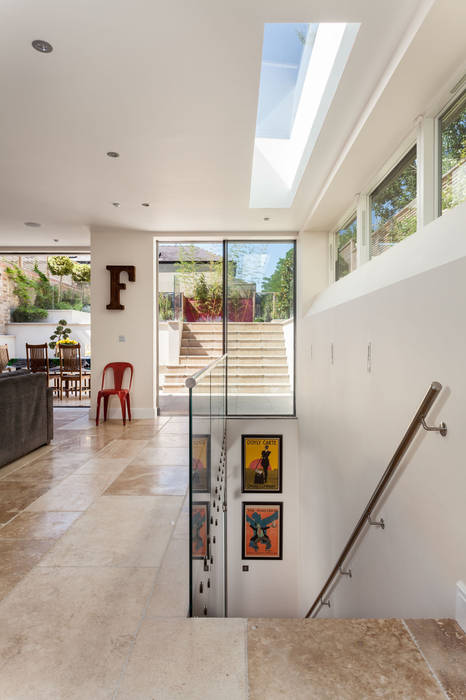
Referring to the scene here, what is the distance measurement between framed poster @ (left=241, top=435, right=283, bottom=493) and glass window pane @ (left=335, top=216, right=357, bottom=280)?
2539 millimetres

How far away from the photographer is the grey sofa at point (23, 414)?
3.70 metres

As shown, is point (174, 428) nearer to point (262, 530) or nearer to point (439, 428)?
point (262, 530)

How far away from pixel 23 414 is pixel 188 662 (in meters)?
3.30

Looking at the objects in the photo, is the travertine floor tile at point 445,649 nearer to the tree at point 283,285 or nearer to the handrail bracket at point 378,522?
the handrail bracket at point 378,522

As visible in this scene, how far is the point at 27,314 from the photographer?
29.7 ft

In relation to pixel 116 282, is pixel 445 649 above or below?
below

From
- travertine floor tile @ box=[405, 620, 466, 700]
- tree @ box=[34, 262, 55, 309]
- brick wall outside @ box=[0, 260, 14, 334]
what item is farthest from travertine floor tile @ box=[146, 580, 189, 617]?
brick wall outside @ box=[0, 260, 14, 334]

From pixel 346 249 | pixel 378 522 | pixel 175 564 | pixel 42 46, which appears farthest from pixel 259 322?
pixel 175 564

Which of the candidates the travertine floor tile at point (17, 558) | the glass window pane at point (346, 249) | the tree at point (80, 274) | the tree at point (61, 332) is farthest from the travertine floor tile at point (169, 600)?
the tree at point (80, 274)

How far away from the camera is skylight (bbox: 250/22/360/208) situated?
276 centimetres

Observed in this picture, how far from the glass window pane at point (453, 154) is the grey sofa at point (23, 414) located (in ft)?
12.3

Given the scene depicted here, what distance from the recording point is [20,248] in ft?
23.5

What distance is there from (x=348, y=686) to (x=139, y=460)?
3.05 meters

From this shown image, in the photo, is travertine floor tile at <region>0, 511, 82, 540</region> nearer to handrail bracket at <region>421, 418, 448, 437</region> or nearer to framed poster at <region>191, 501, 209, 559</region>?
framed poster at <region>191, 501, 209, 559</region>
